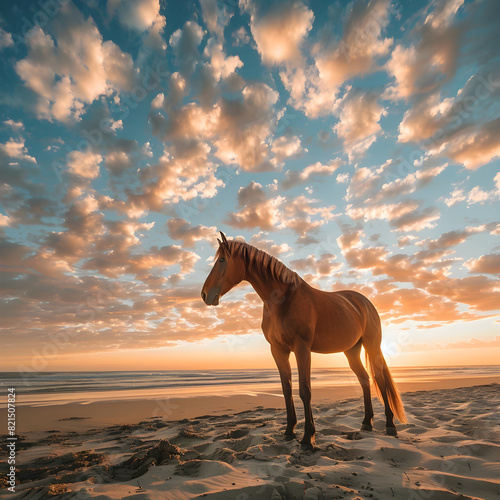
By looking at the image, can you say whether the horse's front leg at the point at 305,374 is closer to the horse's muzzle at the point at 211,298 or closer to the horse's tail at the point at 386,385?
the horse's muzzle at the point at 211,298

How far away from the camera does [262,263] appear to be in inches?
150

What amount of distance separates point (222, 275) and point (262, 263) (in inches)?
23.4

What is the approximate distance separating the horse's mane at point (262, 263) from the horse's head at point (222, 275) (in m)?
0.10

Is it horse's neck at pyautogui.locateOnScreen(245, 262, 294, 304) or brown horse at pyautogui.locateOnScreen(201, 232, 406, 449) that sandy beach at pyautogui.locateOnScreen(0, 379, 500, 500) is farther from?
horse's neck at pyautogui.locateOnScreen(245, 262, 294, 304)

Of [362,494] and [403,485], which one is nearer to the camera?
[362,494]

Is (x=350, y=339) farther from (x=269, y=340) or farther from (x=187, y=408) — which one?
(x=187, y=408)

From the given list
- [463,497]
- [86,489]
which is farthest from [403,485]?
[86,489]

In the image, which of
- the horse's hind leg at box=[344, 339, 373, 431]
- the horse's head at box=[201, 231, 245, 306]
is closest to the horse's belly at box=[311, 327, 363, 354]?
the horse's hind leg at box=[344, 339, 373, 431]

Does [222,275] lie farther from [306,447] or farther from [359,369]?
[359,369]

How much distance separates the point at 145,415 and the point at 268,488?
6.13 metres

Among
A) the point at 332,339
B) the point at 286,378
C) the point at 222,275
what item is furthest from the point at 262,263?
the point at 286,378

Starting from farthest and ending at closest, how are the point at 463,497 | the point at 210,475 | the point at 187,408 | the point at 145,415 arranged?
the point at 187,408 → the point at 145,415 → the point at 210,475 → the point at 463,497

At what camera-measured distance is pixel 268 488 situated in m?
1.97

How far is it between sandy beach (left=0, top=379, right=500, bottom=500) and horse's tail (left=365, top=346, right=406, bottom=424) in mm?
246
